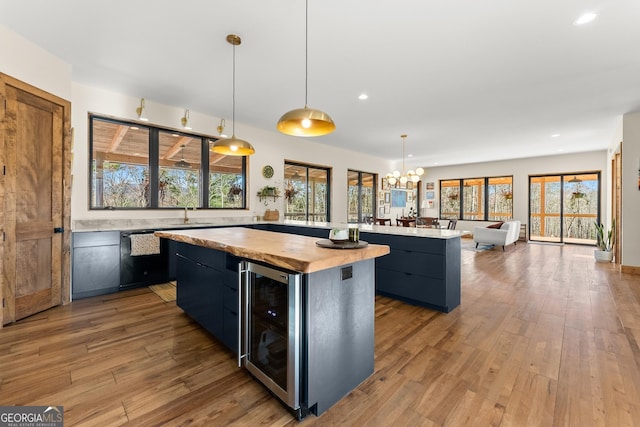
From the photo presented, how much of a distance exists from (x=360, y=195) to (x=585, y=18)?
21.7 feet

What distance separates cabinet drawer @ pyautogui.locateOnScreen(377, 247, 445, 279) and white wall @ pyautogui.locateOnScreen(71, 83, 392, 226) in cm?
338

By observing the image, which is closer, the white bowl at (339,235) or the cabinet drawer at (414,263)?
the white bowl at (339,235)

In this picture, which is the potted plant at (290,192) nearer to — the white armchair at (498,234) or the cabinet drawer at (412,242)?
the cabinet drawer at (412,242)

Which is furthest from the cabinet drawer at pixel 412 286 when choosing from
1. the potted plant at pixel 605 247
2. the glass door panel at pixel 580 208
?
the glass door panel at pixel 580 208

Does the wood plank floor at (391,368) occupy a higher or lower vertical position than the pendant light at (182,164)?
lower

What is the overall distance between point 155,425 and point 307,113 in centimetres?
210

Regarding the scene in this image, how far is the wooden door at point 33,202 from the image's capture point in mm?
2797

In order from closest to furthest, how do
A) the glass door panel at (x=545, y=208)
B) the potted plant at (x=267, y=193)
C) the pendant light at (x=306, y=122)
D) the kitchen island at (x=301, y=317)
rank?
the kitchen island at (x=301, y=317)
the pendant light at (x=306, y=122)
the potted plant at (x=267, y=193)
the glass door panel at (x=545, y=208)

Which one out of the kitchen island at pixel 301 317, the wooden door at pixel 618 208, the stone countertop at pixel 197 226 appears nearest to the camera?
the kitchen island at pixel 301 317

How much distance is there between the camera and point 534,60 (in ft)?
10.3

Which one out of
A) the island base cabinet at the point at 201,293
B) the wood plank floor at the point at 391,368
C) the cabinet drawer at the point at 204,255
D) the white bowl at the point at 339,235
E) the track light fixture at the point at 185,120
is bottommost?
the wood plank floor at the point at 391,368

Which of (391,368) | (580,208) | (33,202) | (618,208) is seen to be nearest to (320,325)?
(391,368)

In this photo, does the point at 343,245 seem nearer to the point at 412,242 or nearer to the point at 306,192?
the point at 412,242

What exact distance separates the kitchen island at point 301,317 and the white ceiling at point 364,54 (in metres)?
2.00
